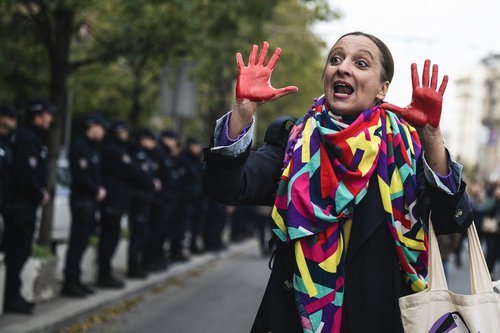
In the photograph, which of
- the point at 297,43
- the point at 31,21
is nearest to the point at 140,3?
the point at 31,21

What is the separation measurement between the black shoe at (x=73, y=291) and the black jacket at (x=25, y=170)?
1.45 metres

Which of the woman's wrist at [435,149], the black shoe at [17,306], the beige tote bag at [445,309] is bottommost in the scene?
the black shoe at [17,306]

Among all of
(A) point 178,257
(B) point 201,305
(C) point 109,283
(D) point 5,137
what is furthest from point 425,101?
(A) point 178,257

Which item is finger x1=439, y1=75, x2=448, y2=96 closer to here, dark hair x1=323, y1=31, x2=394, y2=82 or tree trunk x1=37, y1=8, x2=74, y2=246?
dark hair x1=323, y1=31, x2=394, y2=82

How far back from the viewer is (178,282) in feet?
43.1

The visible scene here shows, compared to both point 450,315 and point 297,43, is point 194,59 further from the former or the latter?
point 297,43

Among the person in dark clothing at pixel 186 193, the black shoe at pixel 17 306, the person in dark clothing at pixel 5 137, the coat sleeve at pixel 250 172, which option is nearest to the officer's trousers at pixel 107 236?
the black shoe at pixel 17 306

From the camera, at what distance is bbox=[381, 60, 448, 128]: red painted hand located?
304 centimetres

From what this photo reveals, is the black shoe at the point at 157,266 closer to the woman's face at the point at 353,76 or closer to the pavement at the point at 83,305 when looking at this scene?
the pavement at the point at 83,305

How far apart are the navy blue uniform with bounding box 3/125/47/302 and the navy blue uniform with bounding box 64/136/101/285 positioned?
121 cm

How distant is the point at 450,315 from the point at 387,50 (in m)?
0.99

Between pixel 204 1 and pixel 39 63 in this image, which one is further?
pixel 39 63

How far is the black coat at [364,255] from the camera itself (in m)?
3.03

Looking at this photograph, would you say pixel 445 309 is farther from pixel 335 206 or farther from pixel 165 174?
pixel 165 174
